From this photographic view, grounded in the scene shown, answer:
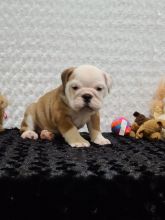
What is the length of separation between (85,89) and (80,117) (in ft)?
0.44

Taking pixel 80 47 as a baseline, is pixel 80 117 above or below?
below

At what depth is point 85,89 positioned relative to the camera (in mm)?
1096

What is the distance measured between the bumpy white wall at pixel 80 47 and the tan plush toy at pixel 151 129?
1.17 ft

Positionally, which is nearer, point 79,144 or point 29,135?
point 79,144

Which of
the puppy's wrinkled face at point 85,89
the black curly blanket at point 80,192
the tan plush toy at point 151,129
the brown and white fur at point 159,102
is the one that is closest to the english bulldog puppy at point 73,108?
the puppy's wrinkled face at point 85,89

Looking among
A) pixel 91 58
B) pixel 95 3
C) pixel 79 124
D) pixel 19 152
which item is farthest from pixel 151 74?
pixel 19 152

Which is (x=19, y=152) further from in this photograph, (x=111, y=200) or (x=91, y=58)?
(x=91, y=58)

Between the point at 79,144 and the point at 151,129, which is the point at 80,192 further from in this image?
the point at 151,129

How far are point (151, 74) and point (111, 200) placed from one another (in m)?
1.26

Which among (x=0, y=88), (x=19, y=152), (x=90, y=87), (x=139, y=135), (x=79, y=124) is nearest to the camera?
(x=19, y=152)

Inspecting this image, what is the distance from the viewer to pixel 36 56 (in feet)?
5.74

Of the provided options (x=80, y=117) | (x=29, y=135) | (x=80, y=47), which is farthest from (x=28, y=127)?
(x=80, y=47)

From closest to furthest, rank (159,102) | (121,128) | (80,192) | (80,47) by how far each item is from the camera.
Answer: (80,192)
(121,128)
(159,102)
(80,47)

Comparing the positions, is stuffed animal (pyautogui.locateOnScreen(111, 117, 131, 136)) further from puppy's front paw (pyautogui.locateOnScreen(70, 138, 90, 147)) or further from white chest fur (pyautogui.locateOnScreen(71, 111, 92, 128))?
puppy's front paw (pyautogui.locateOnScreen(70, 138, 90, 147))
